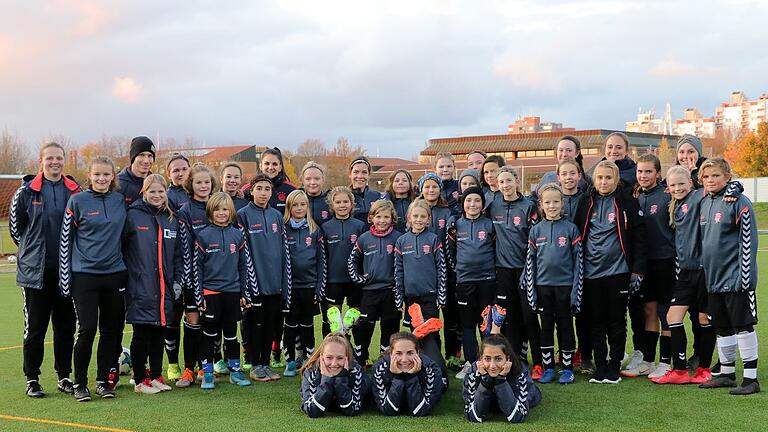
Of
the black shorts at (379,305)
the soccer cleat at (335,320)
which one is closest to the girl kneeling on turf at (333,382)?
the soccer cleat at (335,320)

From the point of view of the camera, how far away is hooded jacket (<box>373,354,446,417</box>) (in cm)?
558

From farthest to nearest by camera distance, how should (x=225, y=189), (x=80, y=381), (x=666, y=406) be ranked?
(x=225, y=189) < (x=80, y=381) < (x=666, y=406)

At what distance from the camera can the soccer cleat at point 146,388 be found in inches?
251

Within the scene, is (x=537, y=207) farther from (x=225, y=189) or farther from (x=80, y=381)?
(x=80, y=381)

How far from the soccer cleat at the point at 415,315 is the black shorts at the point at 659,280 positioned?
2.03 m

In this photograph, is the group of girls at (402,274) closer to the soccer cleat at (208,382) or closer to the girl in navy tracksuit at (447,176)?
the soccer cleat at (208,382)

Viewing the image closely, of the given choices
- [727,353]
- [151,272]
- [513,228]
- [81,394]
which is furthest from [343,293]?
[727,353]

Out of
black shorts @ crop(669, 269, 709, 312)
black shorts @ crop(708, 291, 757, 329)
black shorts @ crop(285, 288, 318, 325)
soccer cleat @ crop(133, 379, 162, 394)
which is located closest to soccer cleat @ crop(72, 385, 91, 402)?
soccer cleat @ crop(133, 379, 162, 394)

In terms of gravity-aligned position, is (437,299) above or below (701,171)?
below

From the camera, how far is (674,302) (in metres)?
6.51

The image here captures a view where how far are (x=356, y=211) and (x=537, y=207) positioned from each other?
75.7 inches

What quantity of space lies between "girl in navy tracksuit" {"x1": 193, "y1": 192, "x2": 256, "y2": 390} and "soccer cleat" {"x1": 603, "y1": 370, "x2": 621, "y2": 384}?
3068 millimetres

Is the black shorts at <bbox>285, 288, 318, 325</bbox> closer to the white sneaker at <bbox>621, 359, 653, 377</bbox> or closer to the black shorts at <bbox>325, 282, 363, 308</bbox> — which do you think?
the black shorts at <bbox>325, 282, 363, 308</bbox>

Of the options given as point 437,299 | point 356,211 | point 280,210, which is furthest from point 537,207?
point 280,210
